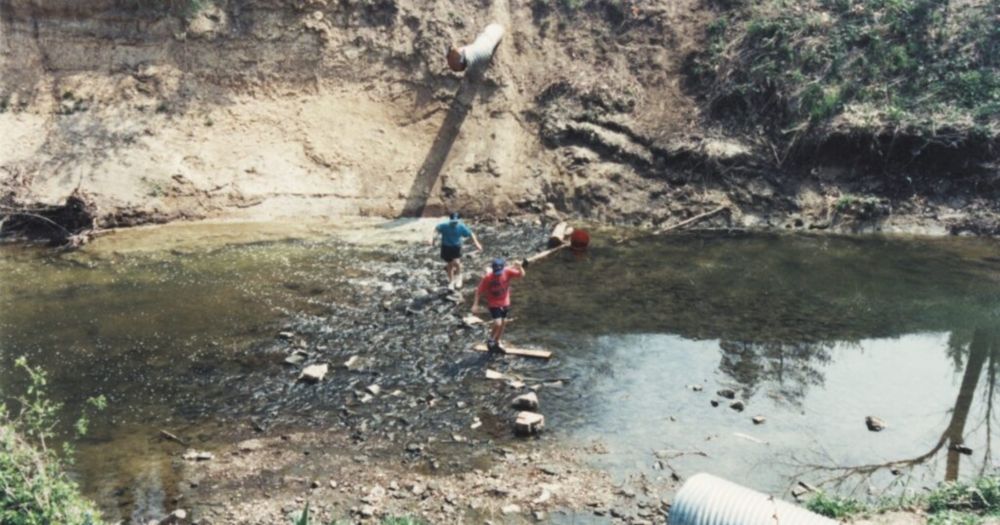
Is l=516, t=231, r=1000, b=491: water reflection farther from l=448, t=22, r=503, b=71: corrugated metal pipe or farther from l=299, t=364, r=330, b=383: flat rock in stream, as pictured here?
l=448, t=22, r=503, b=71: corrugated metal pipe

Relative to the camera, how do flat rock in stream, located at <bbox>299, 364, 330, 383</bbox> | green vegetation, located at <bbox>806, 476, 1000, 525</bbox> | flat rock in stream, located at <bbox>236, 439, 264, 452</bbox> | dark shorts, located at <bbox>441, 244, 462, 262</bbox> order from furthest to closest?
dark shorts, located at <bbox>441, 244, 462, 262</bbox>, flat rock in stream, located at <bbox>299, 364, 330, 383</bbox>, flat rock in stream, located at <bbox>236, 439, 264, 452</bbox>, green vegetation, located at <bbox>806, 476, 1000, 525</bbox>

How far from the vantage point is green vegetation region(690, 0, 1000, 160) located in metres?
19.5

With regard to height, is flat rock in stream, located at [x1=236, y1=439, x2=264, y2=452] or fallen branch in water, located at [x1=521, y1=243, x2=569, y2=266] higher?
fallen branch in water, located at [x1=521, y1=243, x2=569, y2=266]

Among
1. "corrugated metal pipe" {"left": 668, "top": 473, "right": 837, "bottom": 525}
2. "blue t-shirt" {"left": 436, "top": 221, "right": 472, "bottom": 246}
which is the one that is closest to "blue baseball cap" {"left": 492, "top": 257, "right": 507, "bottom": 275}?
"blue t-shirt" {"left": 436, "top": 221, "right": 472, "bottom": 246}

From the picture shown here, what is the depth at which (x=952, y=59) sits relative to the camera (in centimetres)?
2045

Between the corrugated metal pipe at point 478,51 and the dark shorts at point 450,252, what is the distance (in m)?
6.83

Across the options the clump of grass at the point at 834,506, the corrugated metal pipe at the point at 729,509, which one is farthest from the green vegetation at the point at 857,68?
the corrugated metal pipe at the point at 729,509

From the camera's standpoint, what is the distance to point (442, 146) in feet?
67.8

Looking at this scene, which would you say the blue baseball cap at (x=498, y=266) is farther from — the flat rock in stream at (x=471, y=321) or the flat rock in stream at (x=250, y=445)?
the flat rock in stream at (x=250, y=445)

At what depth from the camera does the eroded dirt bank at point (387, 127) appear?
1891 cm

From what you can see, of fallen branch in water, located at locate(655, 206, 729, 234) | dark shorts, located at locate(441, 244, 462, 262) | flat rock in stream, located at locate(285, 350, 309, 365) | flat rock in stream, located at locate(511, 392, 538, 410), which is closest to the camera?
flat rock in stream, located at locate(511, 392, 538, 410)

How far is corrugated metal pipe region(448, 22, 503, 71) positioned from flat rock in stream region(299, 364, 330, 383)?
10511 mm

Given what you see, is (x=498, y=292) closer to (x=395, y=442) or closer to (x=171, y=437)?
(x=395, y=442)

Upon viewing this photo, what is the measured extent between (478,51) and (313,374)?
1186 centimetres
